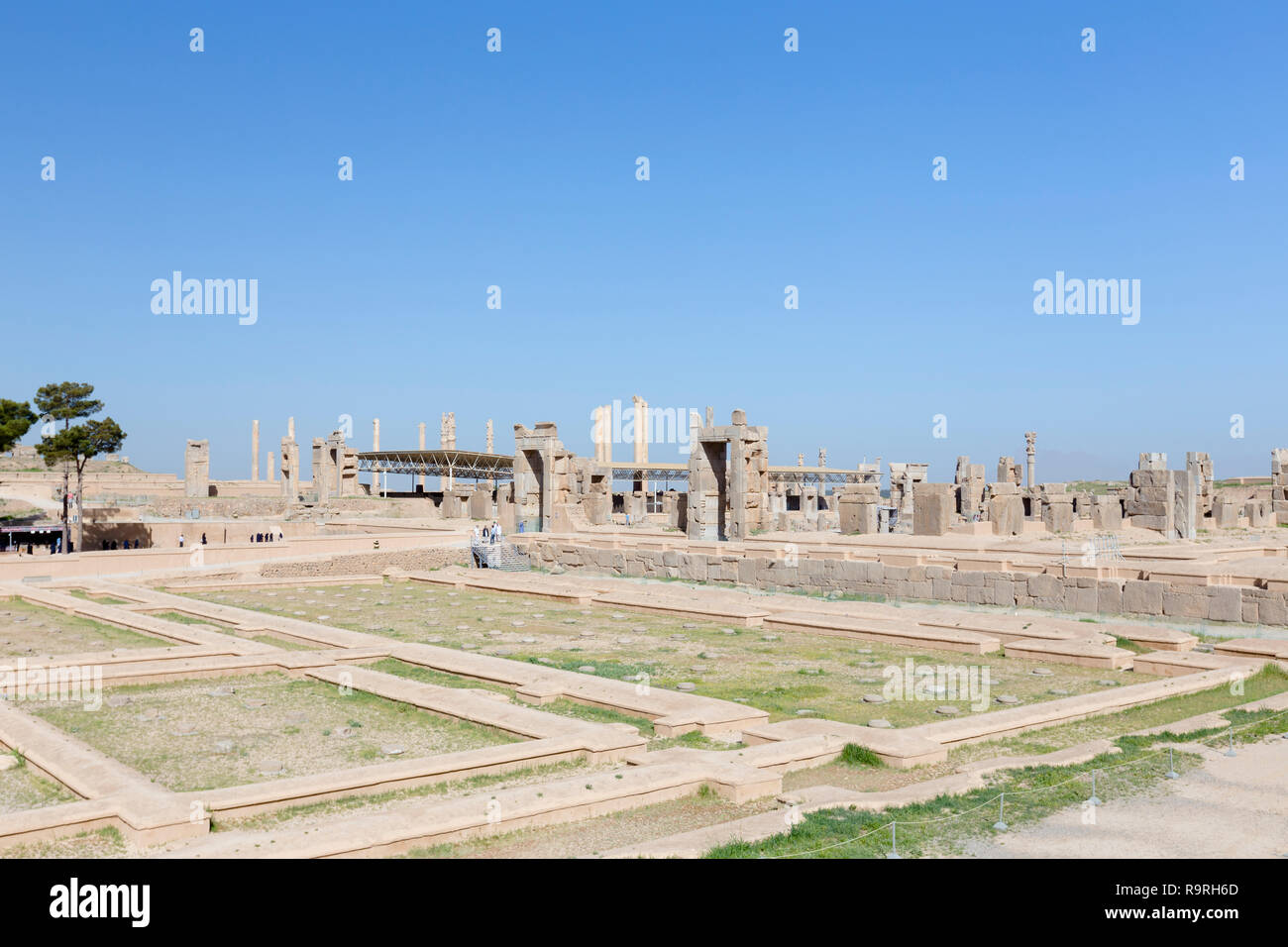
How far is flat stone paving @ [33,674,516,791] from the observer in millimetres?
7286

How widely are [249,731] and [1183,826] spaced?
705 cm

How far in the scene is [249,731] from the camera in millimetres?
8406

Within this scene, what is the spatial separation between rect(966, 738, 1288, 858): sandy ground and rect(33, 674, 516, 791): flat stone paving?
4.34 metres

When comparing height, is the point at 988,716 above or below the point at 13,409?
below

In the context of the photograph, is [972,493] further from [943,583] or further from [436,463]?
[436,463]

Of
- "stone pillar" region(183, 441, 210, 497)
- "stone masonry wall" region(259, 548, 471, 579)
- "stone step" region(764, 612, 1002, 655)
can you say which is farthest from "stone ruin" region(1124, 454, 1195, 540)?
"stone pillar" region(183, 441, 210, 497)

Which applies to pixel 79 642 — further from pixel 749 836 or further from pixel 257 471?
pixel 257 471

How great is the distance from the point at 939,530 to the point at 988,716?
19.0 meters

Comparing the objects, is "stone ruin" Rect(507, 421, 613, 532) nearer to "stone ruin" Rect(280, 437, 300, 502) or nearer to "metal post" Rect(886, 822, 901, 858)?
"stone ruin" Rect(280, 437, 300, 502)

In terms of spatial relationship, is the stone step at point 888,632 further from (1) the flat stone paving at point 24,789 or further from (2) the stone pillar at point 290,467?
(2) the stone pillar at point 290,467

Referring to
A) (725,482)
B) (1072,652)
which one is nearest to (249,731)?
(1072,652)

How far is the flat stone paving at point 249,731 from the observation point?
729cm
